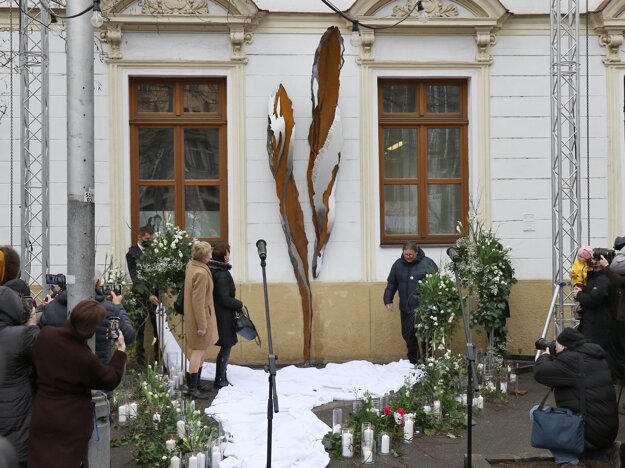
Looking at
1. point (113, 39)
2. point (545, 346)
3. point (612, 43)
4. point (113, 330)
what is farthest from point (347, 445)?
point (612, 43)

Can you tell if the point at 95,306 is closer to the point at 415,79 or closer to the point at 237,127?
the point at 237,127

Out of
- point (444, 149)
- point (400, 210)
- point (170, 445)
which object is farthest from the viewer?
point (444, 149)

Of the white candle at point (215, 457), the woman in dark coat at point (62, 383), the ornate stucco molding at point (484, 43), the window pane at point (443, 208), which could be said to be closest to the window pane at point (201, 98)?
the window pane at point (443, 208)

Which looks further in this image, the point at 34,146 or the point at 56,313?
the point at 34,146

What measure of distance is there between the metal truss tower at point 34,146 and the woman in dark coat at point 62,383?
5.26 m

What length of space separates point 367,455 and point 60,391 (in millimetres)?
2977

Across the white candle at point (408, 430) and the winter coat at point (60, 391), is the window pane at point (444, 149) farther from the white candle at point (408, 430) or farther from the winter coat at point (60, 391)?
the winter coat at point (60, 391)

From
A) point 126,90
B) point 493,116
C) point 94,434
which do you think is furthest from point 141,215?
point 94,434

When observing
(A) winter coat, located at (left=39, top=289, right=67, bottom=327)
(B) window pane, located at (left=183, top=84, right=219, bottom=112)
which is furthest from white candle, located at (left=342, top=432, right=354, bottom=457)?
(B) window pane, located at (left=183, top=84, right=219, bottom=112)

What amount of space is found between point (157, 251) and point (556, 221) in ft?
16.1

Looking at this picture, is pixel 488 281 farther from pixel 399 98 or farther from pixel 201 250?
pixel 201 250

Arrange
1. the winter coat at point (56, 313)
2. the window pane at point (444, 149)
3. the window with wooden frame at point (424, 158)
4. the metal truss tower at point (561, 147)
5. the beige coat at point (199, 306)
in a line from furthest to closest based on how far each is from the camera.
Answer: the window pane at point (444, 149), the window with wooden frame at point (424, 158), the metal truss tower at point (561, 147), the beige coat at point (199, 306), the winter coat at point (56, 313)

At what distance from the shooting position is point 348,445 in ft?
25.8

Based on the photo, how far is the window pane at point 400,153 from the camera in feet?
41.1
